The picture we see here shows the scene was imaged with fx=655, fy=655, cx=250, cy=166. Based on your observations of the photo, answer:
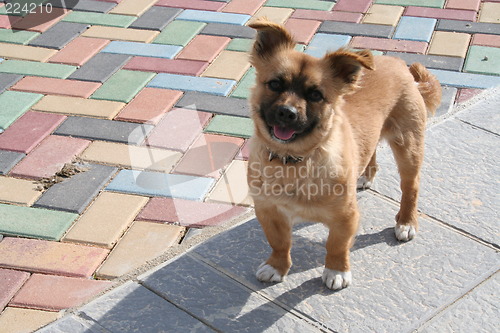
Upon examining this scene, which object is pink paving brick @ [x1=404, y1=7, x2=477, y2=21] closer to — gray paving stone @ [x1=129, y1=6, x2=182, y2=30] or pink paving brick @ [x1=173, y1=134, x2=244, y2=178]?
gray paving stone @ [x1=129, y1=6, x2=182, y2=30]

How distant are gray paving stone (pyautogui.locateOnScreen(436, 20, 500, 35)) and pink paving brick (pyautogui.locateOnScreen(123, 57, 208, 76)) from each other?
211 centimetres

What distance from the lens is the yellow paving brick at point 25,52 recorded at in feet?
17.4

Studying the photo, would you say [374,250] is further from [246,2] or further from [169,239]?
[246,2]

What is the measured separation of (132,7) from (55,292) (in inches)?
144

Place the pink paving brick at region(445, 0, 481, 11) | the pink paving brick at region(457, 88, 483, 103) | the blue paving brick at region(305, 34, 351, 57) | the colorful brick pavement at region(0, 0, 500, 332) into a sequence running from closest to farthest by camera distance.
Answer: the colorful brick pavement at region(0, 0, 500, 332)
the pink paving brick at region(457, 88, 483, 103)
the blue paving brick at region(305, 34, 351, 57)
the pink paving brick at region(445, 0, 481, 11)

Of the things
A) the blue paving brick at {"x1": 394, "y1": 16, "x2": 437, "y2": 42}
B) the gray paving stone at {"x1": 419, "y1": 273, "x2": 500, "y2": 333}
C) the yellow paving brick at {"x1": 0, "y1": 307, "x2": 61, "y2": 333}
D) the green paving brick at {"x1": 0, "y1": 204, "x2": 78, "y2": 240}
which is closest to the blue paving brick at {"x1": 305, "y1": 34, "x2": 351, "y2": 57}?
the blue paving brick at {"x1": 394, "y1": 16, "x2": 437, "y2": 42}

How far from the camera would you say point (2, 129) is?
4438 mm

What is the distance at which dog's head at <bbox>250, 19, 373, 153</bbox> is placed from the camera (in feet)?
9.30

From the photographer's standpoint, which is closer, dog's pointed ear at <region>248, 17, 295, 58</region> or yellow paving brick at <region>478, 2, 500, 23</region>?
dog's pointed ear at <region>248, 17, 295, 58</region>

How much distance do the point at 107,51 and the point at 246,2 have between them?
1512 mm

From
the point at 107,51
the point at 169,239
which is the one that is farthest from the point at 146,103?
the point at 169,239

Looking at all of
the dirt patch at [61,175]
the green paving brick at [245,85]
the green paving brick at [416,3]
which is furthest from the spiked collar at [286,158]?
the green paving brick at [416,3]

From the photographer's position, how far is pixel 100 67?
5148 mm

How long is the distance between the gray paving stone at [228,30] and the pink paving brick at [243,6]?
0.30 meters
